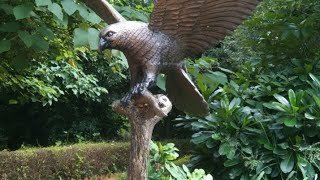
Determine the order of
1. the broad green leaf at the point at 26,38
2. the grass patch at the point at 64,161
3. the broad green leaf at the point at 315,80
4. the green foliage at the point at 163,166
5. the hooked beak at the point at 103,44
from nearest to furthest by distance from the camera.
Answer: the hooked beak at the point at 103,44 < the broad green leaf at the point at 26,38 < the green foliage at the point at 163,166 < the broad green leaf at the point at 315,80 < the grass patch at the point at 64,161

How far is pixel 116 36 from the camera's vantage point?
1.64 m

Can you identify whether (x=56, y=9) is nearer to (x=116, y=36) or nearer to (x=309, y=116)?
(x=116, y=36)

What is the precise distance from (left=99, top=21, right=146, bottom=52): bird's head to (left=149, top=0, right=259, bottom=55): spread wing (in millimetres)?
104

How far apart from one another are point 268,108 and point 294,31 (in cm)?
68

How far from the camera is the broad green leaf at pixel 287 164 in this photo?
11.4 feet

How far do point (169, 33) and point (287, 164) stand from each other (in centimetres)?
215

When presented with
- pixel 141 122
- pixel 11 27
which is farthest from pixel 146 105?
pixel 11 27

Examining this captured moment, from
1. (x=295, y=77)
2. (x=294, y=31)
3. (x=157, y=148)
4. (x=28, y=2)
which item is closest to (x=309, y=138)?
(x=295, y=77)

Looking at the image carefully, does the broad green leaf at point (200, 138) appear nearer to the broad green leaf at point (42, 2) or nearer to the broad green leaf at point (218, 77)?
the broad green leaf at point (218, 77)

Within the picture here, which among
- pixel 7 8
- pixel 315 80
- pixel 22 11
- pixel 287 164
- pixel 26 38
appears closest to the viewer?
pixel 22 11

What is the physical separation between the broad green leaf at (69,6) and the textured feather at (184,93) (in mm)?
465

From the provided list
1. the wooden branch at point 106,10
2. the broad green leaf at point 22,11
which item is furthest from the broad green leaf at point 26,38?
the wooden branch at point 106,10

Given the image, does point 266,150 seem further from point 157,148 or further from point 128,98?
point 128,98

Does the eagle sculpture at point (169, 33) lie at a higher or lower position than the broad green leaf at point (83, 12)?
lower
